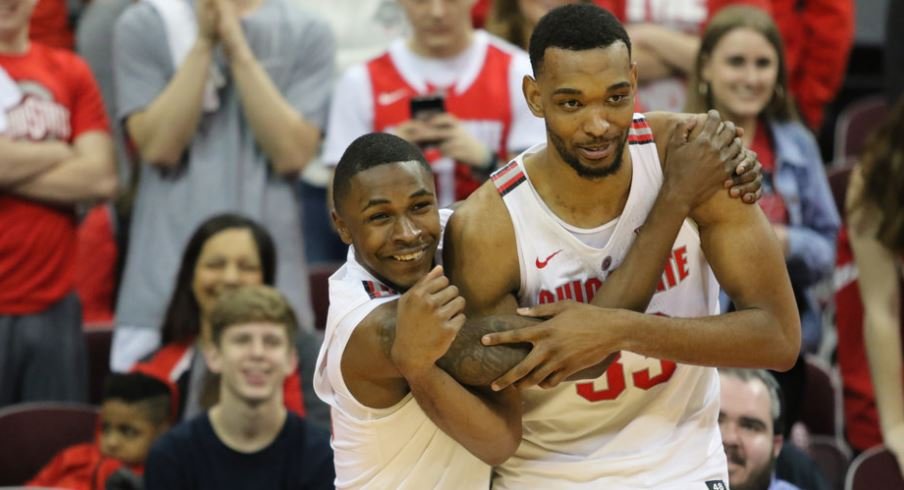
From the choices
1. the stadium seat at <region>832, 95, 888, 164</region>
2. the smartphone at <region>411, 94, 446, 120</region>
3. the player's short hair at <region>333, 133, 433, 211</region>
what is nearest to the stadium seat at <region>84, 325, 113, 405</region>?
the smartphone at <region>411, 94, 446, 120</region>

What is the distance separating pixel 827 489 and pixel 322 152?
2421 millimetres

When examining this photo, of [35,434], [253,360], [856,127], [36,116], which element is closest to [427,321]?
[253,360]

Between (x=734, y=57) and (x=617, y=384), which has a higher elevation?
(x=734, y=57)

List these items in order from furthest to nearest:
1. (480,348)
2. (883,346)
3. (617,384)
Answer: (883,346) < (617,384) < (480,348)

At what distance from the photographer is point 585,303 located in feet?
12.0

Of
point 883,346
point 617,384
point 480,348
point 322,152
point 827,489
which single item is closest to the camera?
point 480,348

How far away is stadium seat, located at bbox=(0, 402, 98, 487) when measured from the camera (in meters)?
5.15

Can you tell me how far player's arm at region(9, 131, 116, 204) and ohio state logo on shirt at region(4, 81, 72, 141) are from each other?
0.33 ft

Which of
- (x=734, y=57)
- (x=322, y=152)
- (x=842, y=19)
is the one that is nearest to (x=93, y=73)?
(x=322, y=152)

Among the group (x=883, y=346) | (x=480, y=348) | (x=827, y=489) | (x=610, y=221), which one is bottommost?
(x=827, y=489)

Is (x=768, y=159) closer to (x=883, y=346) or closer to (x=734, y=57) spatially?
(x=734, y=57)

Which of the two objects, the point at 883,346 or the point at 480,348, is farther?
the point at 883,346

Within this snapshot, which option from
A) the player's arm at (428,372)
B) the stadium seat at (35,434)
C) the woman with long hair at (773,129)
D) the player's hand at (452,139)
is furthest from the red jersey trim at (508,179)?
the stadium seat at (35,434)

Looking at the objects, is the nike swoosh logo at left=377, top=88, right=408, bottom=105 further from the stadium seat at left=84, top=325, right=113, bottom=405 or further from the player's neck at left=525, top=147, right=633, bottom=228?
the player's neck at left=525, top=147, right=633, bottom=228
